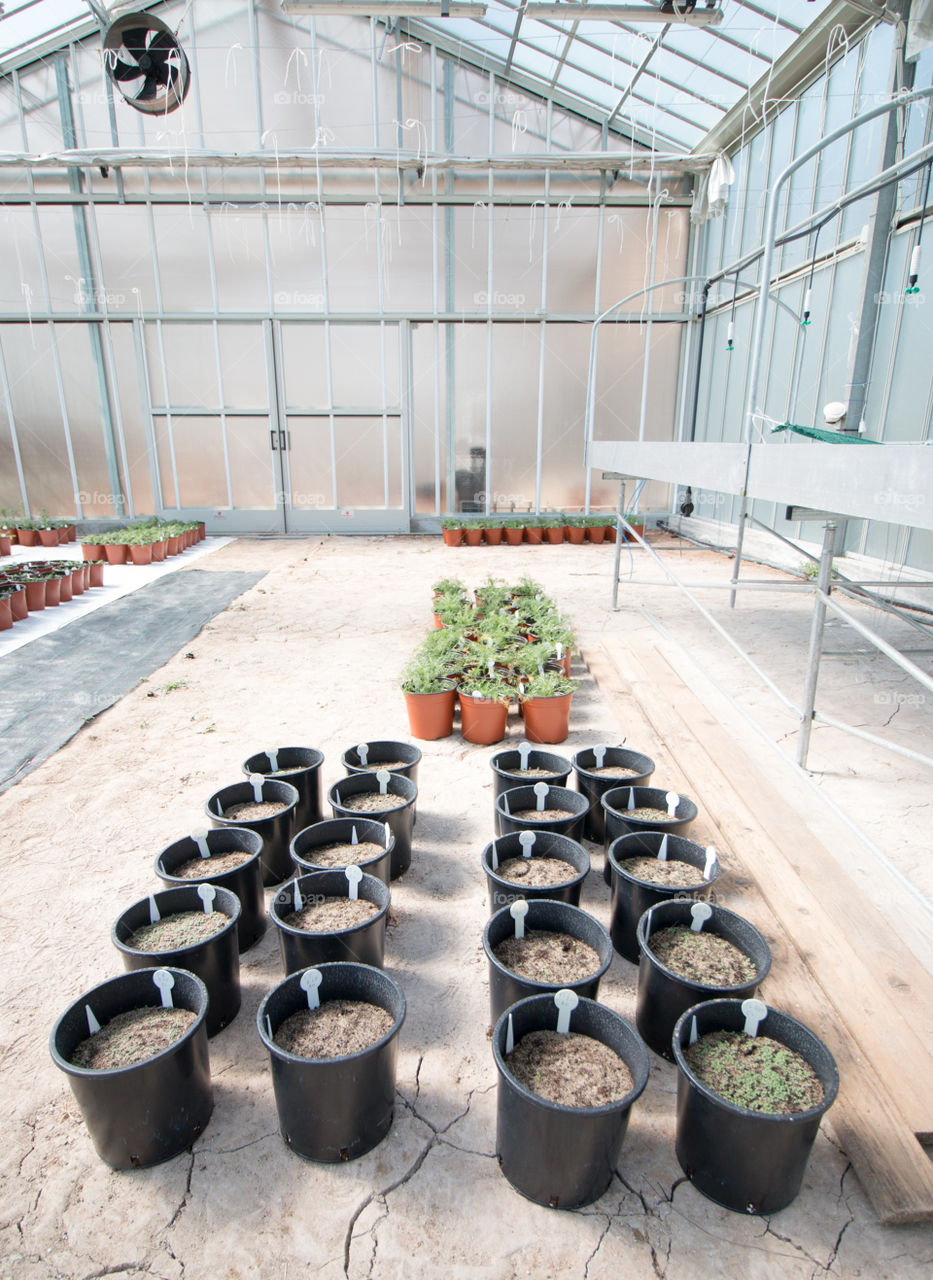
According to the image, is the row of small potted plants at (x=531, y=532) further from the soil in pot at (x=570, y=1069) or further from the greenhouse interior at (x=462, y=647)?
the soil in pot at (x=570, y=1069)

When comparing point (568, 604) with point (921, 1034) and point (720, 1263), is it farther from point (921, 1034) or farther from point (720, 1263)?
point (720, 1263)

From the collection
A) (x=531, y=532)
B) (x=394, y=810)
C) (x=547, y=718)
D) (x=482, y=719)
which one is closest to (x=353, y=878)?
(x=394, y=810)

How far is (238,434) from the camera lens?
10219mm

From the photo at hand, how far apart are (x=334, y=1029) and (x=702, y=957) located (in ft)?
3.11

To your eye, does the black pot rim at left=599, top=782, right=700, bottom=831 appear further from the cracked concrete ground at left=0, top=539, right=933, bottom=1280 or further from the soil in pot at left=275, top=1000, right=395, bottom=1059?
the soil in pot at left=275, top=1000, right=395, bottom=1059

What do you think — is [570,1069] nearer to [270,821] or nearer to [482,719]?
[270,821]

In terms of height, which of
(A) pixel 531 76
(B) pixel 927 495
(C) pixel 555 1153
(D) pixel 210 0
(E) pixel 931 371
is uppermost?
(D) pixel 210 0

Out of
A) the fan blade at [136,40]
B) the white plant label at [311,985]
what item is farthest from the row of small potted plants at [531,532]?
the white plant label at [311,985]

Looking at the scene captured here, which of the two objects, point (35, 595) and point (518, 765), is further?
point (35, 595)

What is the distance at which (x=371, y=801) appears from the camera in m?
2.55

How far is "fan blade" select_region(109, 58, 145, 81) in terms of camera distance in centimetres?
546

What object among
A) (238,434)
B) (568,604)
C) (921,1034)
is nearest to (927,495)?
(921,1034)

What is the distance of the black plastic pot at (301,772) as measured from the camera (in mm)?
2611

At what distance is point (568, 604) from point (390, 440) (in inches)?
208
